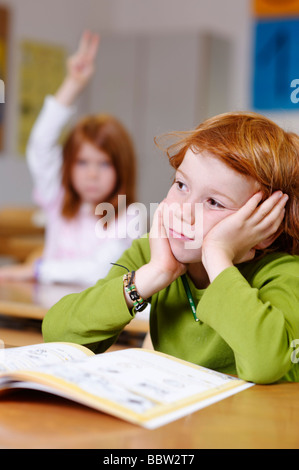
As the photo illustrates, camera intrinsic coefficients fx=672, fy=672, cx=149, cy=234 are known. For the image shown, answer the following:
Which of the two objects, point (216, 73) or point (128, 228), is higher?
point (216, 73)

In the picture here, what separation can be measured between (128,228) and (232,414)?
1710 millimetres

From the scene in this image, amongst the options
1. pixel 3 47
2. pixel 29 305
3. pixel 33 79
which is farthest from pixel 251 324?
pixel 33 79

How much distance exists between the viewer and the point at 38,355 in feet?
2.88

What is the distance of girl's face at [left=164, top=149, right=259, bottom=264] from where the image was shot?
957 millimetres

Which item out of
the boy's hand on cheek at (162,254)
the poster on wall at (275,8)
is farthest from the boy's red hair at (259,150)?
the poster on wall at (275,8)

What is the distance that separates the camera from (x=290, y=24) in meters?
4.50

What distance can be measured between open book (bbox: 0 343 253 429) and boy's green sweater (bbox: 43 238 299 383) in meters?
0.06

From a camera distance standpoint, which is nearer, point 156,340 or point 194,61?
point 156,340

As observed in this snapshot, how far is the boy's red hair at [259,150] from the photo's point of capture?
0.96 meters

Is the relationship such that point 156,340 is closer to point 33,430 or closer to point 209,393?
point 209,393

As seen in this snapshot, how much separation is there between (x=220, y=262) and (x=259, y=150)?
0.18 m

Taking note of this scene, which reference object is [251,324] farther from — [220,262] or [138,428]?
[138,428]

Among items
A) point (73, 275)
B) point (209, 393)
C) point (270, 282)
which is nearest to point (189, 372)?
point (209, 393)

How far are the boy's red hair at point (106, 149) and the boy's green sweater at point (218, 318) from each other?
1.28m
